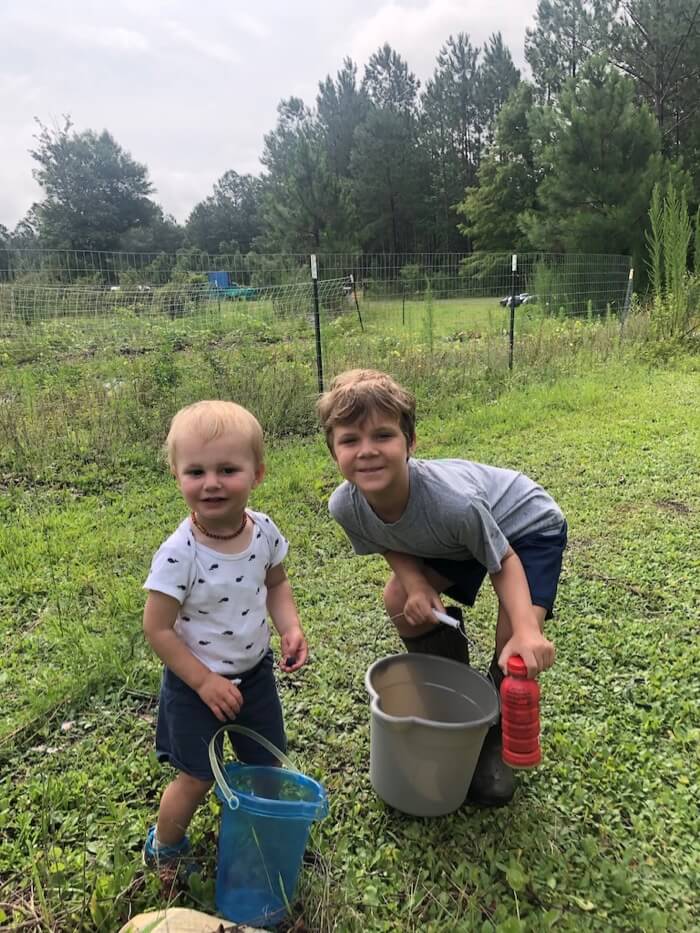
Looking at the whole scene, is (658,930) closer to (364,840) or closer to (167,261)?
(364,840)

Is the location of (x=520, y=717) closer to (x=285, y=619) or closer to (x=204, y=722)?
(x=285, y=619)

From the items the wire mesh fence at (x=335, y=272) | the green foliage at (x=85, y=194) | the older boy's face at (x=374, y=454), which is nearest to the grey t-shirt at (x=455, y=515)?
the older boy's face at (x=374, y=454)

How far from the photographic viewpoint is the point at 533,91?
33.9m

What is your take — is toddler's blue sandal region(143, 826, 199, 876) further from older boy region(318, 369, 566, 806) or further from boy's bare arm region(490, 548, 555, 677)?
boy's bare arm region(490, 548, 555, 677)

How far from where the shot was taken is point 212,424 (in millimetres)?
1421

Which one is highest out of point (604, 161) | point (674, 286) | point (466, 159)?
point (466, 159)

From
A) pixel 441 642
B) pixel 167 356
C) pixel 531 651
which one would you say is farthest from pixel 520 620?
pixel 167 356

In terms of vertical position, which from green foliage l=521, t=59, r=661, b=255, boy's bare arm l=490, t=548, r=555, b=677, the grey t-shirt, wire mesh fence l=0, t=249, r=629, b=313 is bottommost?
boy's bare arm l=490, t=548, r=555, b=677

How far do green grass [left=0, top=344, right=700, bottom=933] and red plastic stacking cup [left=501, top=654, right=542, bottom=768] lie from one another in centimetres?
30

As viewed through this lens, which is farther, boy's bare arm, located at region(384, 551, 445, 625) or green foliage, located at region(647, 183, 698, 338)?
green foliage, located at region(647, 183, 698, 338)

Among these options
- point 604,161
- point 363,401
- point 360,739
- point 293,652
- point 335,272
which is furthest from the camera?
point 604,161

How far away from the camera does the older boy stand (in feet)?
5.47

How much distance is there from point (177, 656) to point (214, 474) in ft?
1.30

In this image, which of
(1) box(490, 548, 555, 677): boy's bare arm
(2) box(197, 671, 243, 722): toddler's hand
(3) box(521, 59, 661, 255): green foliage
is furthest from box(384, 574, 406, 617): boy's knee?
(3) box(521, 59, 661, 255): green foliage
